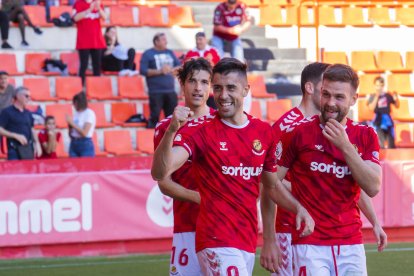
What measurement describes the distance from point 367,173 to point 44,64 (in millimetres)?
13281

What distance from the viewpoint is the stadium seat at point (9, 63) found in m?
18.6

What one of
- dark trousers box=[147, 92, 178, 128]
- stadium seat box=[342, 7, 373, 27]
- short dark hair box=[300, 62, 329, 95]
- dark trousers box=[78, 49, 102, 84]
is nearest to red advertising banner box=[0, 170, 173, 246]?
dark trousers box=[147, 92, 178, 128]

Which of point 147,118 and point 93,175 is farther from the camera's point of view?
point 147,118

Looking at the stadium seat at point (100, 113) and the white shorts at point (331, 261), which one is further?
the stadium seat at point (100, 113)

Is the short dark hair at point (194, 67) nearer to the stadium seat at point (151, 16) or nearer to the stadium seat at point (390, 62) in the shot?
the stadium seat at point (151, 16)

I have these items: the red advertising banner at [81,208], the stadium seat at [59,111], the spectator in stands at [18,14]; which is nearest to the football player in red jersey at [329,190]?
the red advertising banner at [81,208]

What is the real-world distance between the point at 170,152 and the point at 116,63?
13.0 m

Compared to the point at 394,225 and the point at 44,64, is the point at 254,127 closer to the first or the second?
the point at 394,225

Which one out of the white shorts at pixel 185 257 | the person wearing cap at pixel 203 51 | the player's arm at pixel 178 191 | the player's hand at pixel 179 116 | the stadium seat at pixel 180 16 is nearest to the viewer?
the player's hand at pixel 179 116

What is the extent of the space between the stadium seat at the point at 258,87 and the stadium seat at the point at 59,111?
3.69 meters

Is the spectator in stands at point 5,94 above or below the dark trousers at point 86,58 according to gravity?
below

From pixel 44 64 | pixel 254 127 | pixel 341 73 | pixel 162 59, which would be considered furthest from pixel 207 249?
pixel 44 64

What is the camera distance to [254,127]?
6723 mm

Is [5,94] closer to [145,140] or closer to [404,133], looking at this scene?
[145,140]
